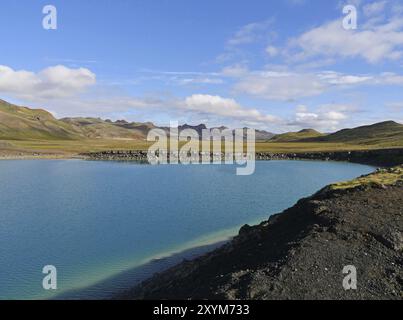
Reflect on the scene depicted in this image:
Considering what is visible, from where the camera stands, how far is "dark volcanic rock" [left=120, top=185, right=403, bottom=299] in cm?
1752

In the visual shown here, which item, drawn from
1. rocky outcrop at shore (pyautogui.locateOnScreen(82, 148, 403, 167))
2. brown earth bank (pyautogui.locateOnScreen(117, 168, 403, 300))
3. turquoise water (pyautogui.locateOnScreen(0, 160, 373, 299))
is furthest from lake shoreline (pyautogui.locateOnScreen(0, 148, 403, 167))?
brown earth bank (pyautogui.locateOnScreen(117, 168, 403, 300))

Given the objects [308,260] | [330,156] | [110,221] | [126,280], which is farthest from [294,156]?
[308,260]

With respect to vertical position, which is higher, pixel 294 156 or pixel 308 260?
pixel 294 156

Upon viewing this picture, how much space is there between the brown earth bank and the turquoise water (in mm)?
5161

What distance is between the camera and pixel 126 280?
25719mm

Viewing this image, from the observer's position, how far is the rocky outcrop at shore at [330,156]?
4557 inches

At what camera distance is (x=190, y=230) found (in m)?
37.9

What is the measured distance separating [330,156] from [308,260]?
427 ft

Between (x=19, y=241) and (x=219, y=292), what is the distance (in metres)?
23.0

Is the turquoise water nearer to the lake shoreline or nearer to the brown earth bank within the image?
the brown earth bank

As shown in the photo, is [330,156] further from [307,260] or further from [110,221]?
[307,260]

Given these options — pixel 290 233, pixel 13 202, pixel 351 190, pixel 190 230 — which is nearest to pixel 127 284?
pixel 290 233

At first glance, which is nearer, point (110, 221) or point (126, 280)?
point (126, 280)

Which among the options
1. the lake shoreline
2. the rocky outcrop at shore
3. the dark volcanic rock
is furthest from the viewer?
the lake shoreline
